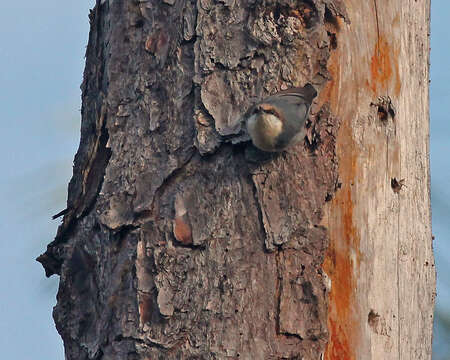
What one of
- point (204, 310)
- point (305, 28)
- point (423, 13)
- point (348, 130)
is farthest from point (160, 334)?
point (423, 13)

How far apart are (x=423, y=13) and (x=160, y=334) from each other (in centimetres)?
110

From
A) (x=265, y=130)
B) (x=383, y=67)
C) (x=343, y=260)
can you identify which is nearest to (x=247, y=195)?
(x=265, y=130)

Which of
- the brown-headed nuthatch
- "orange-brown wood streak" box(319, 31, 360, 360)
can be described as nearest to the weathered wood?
"orange-brown wood streak" box(319, 31, 360, 360)

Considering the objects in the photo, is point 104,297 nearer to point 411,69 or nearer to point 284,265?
point 284,265

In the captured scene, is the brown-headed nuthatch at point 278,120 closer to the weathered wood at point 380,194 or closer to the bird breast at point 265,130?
the bird breast at point 265,130

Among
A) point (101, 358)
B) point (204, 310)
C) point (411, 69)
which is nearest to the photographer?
point (204, 310)

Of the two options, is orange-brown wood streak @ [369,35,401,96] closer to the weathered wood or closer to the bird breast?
the weathered wood

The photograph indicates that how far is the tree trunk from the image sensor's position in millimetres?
1621

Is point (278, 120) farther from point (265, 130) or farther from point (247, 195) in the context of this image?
point (247, 195)

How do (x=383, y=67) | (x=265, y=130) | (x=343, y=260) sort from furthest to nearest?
(x=383, y=67) < (x=343, y=260) < (x=265, y=130)

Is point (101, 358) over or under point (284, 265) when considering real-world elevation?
under

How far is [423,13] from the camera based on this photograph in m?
1.98

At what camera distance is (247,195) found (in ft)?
5.42

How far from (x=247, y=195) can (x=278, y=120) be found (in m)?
0.18
